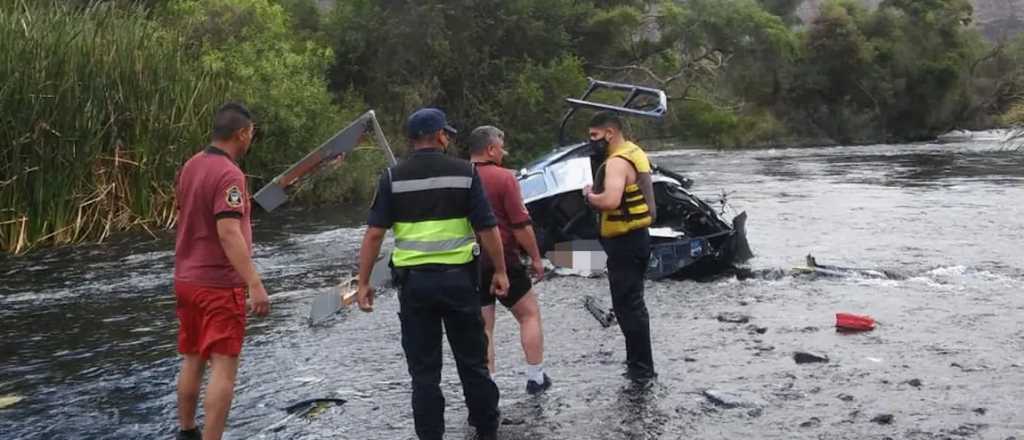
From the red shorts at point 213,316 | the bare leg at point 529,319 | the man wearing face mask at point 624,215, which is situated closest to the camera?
the red shorts at point 213,316

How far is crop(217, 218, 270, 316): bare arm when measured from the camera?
5.37m

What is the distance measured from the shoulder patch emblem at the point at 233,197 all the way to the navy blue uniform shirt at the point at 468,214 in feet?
2.17

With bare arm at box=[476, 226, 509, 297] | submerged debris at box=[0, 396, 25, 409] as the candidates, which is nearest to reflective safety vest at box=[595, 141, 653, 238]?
bare arm at box=[476, 226, 509, 297]

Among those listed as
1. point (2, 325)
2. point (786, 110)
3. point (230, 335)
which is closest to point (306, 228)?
point (2, 325)

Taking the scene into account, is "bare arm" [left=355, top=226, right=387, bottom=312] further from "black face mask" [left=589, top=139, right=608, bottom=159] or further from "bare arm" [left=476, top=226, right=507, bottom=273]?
"black face mask" [left=589, top=139, right=608, bottom=159]

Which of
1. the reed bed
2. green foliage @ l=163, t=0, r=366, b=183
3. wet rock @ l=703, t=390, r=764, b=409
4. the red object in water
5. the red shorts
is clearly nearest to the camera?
the red shorts

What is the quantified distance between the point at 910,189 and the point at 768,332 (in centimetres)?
1720

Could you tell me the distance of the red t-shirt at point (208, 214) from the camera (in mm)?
5418

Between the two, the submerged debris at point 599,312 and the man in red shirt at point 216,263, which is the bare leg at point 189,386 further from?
the submerged debris at point 599,312

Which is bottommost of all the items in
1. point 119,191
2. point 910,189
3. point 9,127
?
point 910,189

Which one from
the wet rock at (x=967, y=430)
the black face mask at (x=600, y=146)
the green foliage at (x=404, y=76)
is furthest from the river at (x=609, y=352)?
the green foliage at (x=404, y=76)

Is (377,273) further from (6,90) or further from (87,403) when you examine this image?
(6,90)

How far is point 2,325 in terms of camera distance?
35.5ft

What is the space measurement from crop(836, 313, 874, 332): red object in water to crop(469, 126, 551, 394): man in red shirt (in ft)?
11.2
